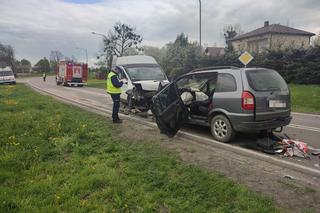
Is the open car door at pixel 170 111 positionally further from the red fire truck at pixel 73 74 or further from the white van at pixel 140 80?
the red fire truck at pixel 73 74

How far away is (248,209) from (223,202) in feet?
1.09

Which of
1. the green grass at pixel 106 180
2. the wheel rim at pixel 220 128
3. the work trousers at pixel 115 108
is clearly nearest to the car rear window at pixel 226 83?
the wheel rim at pixel 220 128

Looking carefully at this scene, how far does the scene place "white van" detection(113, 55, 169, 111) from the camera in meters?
10.4

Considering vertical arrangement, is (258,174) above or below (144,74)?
below

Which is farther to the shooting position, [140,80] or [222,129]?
[140,80]

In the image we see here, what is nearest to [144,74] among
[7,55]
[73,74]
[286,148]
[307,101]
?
[286,148]

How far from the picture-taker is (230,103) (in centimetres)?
655

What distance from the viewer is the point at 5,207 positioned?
3719mm

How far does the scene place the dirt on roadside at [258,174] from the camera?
12.7ft

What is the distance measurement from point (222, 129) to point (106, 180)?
10.9ft

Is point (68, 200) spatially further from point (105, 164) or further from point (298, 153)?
point (298, 153)

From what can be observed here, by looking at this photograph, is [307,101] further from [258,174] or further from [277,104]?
[258,174]

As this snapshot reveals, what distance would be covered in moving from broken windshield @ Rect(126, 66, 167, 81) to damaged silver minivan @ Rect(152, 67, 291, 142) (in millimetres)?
3859

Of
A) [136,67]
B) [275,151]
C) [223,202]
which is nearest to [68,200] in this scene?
[223,202]
